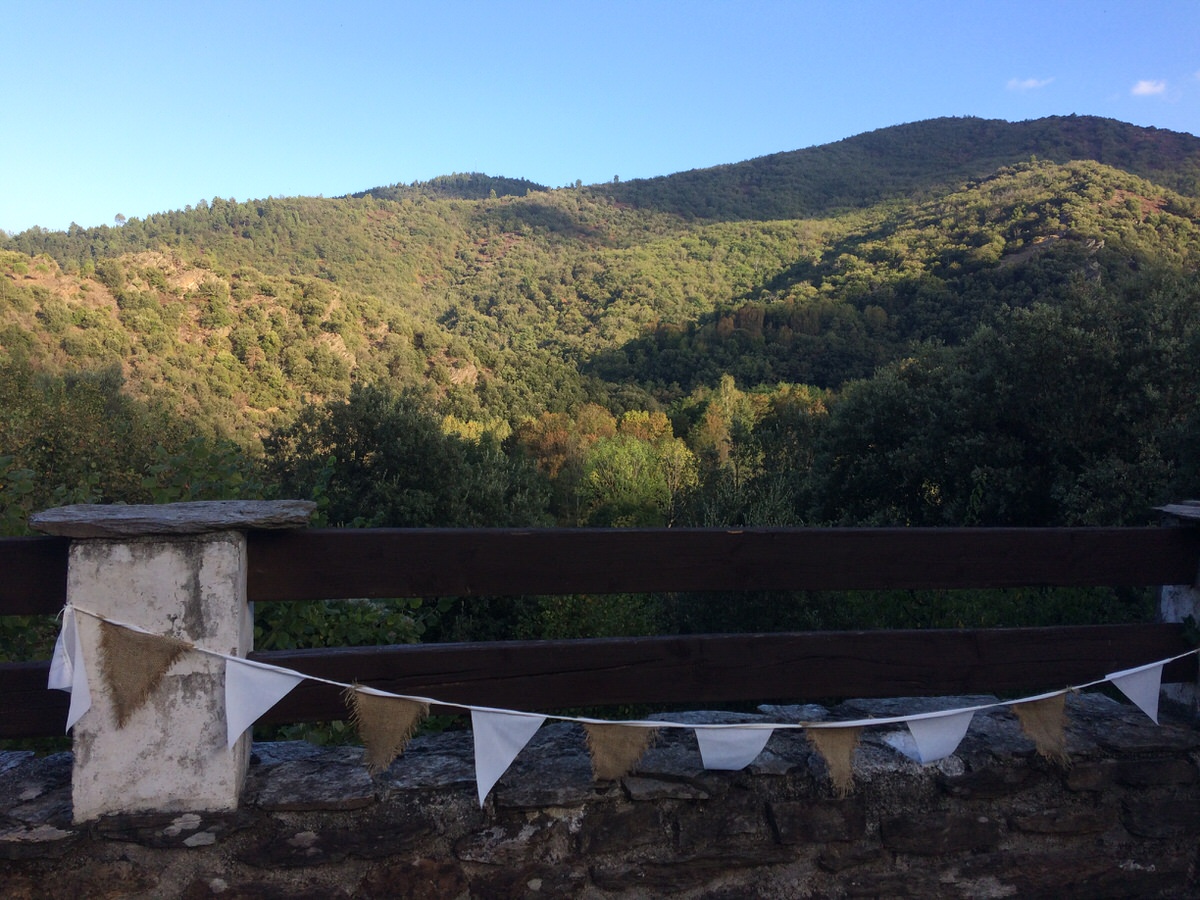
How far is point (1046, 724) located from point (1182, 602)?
0.68 metres

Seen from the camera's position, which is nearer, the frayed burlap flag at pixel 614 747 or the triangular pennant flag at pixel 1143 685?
the frayed burlap flag at pixel 614 747

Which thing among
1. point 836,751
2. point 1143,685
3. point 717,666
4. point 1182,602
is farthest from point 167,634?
point 1182,602

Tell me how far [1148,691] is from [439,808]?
2089 millimetres

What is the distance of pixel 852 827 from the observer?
92.0 inches

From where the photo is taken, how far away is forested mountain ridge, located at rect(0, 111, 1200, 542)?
35.4ft

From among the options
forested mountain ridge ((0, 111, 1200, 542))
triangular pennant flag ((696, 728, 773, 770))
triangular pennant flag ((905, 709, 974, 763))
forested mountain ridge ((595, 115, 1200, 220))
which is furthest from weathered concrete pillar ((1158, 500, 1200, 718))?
forested mountain ridge ((595, 115, 1200, 220))

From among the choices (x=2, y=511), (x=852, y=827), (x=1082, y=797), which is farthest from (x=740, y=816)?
(x=2, y=511)

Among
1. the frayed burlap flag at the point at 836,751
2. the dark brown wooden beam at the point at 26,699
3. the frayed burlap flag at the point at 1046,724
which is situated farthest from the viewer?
the frayed burlap flag at the point at 1046,724

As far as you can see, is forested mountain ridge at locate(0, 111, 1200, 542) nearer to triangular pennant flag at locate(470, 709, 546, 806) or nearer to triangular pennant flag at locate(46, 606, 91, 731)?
triangular pennant flag at locate(46, 606, 91, 731)

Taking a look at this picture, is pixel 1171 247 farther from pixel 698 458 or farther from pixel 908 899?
pixel 908 899

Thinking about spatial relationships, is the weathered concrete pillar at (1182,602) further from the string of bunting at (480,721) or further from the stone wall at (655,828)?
the string of bunting at (480,721)

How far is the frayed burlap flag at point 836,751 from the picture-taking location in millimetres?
2322

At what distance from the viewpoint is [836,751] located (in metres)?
2.33

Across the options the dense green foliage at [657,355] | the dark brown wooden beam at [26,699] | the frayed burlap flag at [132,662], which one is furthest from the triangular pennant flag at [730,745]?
the dense green foliage at [657,355]
